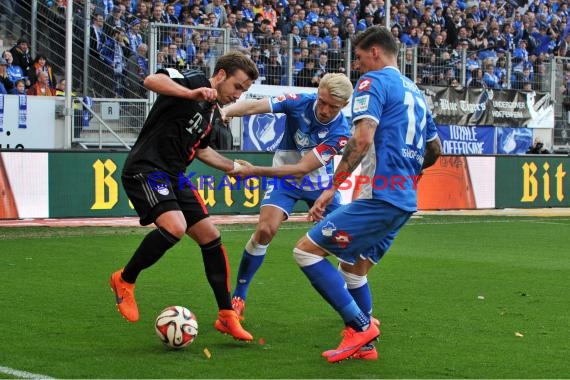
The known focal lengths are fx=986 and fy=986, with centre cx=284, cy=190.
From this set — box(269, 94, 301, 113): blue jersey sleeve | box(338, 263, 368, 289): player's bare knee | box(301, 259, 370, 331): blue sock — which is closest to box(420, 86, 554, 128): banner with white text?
box(269, 94, 301, 113): blue jersey sleeve

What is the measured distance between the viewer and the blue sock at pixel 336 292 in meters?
6.55

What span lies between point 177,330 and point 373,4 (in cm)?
2273

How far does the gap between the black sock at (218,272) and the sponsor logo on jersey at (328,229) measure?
45.5 inches

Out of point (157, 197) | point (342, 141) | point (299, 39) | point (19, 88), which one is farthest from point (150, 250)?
point (299, 39)

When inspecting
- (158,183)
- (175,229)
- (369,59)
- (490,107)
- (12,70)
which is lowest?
(175,229)

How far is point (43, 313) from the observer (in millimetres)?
8086

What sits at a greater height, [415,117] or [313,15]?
[313,15]

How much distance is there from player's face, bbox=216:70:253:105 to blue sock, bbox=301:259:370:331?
154 centimetres

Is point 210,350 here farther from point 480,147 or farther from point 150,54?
point 480,147

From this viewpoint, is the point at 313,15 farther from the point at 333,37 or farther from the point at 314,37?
the point at 314,37

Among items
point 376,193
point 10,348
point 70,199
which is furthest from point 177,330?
point 70,199

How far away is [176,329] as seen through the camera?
6711 millimetres

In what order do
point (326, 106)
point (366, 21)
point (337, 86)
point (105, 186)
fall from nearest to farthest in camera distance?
point (337, 86)
point (326, 106)
point (105, 186)
point (366, 21)

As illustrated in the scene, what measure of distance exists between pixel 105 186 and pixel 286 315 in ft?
31.6
